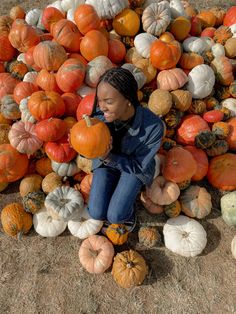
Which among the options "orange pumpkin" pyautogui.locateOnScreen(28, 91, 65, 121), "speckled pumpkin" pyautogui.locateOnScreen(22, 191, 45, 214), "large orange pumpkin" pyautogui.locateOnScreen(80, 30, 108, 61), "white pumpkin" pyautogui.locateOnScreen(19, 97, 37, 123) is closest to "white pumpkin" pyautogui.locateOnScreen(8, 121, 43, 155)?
"white pumpkin" pyautogui.locateOnScreen(19, 97, 37, 123)

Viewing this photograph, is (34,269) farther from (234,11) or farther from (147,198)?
(234,11)

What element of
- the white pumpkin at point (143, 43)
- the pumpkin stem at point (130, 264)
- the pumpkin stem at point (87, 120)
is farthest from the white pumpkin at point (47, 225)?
the white pumpkin at point (143, 43)

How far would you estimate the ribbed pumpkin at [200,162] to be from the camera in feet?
12.8

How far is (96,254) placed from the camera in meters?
3.38

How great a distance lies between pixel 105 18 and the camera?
444 centimetres

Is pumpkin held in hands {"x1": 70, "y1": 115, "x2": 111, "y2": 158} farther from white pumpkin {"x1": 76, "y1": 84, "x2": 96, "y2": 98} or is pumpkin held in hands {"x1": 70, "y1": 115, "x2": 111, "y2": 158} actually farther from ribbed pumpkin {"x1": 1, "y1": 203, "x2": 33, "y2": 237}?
white pumpkin {"x1": 76, "y1": 84, "x2": 96, "y2": 98}

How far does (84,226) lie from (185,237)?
119cm

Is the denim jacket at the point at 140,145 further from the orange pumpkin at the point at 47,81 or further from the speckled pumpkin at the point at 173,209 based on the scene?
the orange pumpkin at the point at 47,81

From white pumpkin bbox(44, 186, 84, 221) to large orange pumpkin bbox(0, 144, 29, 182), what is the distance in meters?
0.58

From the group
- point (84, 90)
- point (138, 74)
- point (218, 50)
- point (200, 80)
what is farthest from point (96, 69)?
point (218, 50)

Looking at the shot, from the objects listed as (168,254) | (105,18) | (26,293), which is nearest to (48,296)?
(26,293)

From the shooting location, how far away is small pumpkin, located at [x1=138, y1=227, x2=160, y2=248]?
3489 millimetres

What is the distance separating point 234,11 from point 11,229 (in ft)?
16.1

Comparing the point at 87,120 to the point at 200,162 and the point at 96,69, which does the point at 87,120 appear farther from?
the point at 200,162
